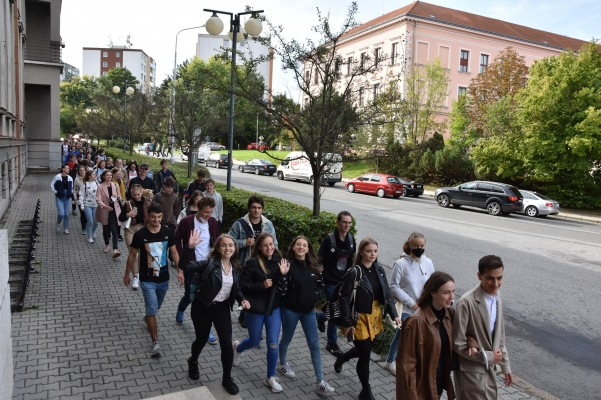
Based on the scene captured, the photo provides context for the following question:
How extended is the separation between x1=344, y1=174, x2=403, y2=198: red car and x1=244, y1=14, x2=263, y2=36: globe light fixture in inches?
812

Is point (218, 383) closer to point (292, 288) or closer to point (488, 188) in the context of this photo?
point (292, 288)

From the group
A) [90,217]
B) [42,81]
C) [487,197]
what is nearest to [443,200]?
[487,197]

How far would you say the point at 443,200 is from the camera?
26.6 m

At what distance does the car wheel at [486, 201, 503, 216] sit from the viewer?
2400 cm

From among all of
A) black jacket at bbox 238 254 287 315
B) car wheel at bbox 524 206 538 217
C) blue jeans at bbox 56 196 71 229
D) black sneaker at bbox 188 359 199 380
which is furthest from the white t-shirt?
car wheel at bbox 524 206 538 217

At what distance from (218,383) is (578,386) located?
429 cm

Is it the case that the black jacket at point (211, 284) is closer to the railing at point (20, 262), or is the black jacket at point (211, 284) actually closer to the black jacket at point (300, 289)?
the black jacket at point (300, 289)

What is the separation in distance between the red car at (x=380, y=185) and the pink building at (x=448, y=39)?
21038mm

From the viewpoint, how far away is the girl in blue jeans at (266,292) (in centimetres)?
505

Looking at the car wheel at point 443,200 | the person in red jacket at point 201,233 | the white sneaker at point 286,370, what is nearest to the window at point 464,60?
the car wheel at point 443,200

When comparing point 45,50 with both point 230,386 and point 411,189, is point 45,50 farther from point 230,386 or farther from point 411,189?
point 230,386

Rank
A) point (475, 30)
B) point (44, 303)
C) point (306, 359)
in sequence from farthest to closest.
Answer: point (475, 30)
point (44, 303)
point (306, 359)

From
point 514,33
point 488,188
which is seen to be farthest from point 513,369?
point 514,33

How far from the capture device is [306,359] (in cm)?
594
